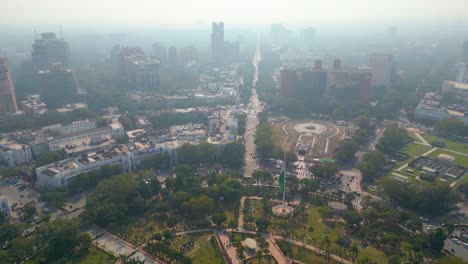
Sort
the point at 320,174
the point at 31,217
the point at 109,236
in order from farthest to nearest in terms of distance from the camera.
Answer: the point at 320,174, the point at 31,217, the point at 109,236

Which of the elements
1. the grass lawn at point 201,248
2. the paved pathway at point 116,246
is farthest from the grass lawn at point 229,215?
the paved pathway at point 116,246

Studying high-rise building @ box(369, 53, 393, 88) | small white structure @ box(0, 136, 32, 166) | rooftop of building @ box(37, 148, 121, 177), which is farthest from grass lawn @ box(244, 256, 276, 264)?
high-rise building @ box(369, 53, 393, 88)

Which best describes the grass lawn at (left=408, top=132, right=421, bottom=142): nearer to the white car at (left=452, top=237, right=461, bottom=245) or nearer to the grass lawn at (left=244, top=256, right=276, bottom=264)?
the white car at (left=452, top=237, right=461, bottom=245)

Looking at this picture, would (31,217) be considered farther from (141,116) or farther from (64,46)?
(64,46)

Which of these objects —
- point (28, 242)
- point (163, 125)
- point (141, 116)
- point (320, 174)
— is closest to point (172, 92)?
point (141, 116)

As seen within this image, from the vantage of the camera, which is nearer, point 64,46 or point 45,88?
point 45,88
